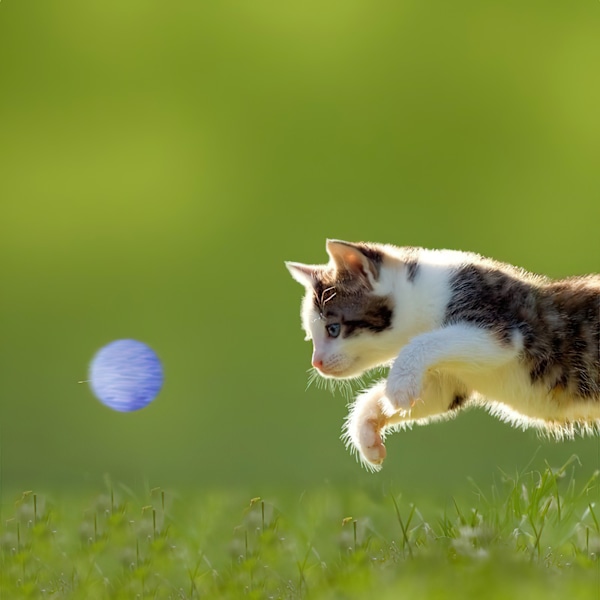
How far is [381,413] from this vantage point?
2963 millimetres

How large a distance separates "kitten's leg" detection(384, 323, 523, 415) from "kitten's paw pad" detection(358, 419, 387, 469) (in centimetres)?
24

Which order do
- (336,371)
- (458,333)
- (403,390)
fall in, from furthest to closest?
(336,371) → (458,333) → (403,390)

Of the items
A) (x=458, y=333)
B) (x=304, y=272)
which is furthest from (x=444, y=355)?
(x=304, y=272)

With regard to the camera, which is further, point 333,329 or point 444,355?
point 333,329

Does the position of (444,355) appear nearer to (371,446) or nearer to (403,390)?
(403,390)

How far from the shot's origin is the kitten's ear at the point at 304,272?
308cm

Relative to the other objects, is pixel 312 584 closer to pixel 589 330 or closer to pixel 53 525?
pixel 53 525

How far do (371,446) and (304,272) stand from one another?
→ 69 cm

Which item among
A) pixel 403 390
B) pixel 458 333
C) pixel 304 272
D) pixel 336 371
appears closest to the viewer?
pixel 403 390

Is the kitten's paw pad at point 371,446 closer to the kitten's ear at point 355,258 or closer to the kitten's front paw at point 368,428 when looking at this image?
the kitten's front paw at point 368,428

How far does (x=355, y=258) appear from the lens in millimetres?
2910

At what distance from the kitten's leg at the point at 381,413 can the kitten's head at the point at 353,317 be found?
145 millimetres

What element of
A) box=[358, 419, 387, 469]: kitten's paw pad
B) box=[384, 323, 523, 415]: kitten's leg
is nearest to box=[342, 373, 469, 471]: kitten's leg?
box=[358, 419, 387, 469]: kitten's paw pad

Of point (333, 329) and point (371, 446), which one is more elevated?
point (333, 329)
